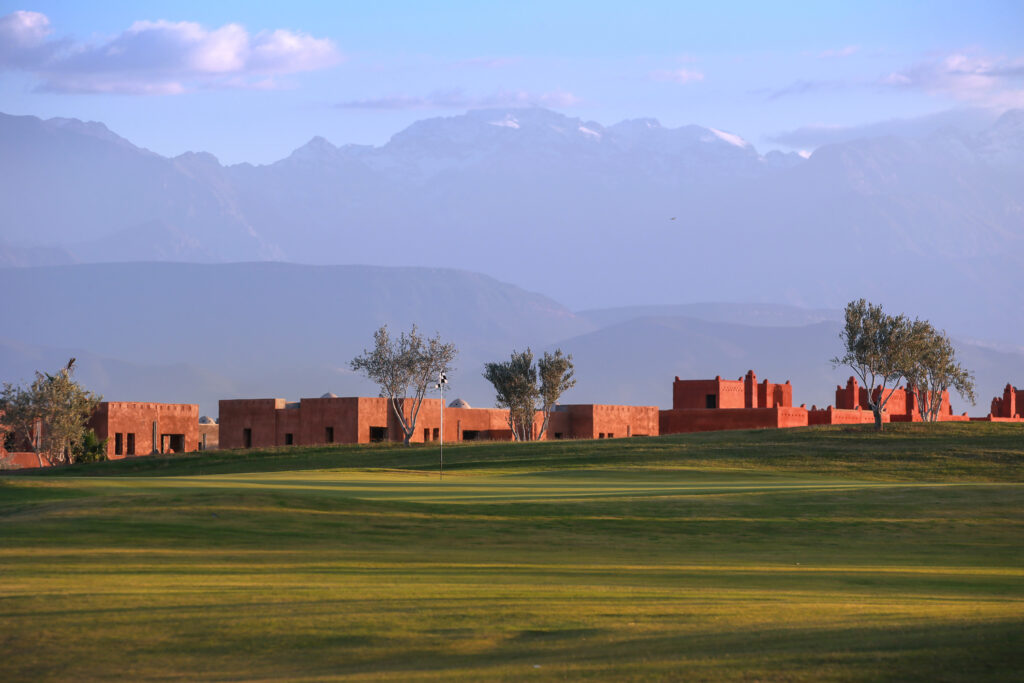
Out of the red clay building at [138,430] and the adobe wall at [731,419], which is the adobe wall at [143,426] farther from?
the adobe wall at [731,419]

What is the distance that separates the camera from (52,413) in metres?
76.7

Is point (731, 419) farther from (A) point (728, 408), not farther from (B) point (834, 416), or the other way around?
(B) point (834, 416)

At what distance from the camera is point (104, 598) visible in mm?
14641

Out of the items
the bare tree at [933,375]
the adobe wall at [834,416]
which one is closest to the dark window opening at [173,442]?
the adobe wall at [834,416]

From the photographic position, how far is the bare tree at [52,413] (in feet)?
252

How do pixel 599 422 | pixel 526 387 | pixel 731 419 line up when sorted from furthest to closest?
pixel 599 422, pixel 526 387, pixel 731 419

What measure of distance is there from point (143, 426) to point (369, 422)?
16563mm

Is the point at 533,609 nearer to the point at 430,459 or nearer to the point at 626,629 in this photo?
the point at 626,629

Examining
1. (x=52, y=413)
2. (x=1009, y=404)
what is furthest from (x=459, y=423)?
(x=1009, y=404)

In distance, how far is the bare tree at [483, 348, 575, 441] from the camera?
90438 millimetres

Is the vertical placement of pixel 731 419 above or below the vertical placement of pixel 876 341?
below

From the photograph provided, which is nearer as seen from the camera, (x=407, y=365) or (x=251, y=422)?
(x=407, y=365)

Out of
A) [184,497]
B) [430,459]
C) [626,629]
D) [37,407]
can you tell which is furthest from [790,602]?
[37,407]

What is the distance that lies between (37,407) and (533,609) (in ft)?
228
